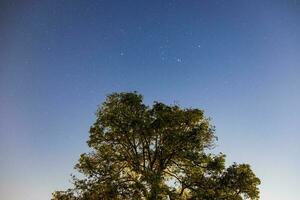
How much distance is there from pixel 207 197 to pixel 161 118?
7083 mm

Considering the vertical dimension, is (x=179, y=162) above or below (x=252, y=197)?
above

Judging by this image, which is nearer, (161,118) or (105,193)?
(105,193)

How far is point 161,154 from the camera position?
32.8m

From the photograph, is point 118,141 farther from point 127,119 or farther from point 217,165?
point 217,165

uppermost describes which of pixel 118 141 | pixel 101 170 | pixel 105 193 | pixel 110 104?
pixel 110 104

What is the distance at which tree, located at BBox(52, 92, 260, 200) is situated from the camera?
31.7 metres

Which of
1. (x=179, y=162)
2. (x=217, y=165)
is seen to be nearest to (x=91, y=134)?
(x=179, y=162)

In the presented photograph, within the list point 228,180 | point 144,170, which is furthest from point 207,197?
point 144,170

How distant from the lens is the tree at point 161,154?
31656 mm

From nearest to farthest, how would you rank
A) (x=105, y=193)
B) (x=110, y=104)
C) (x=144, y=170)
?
(x=105, y=193), (x=144, y=170), (x=110, y=104)

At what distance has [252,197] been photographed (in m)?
32.3

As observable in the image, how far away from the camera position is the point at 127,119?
32844mm

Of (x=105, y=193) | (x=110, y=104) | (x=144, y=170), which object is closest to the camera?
(x=105, y=193)

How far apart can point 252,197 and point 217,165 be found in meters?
→ 3.75
